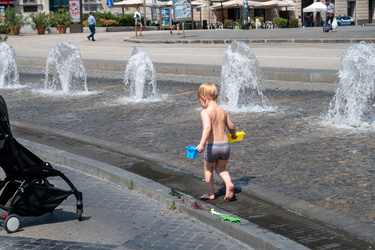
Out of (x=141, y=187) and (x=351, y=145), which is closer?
(x=141, y=187)

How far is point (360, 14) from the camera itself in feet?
218

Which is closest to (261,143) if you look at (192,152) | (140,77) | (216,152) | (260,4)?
(216,152)

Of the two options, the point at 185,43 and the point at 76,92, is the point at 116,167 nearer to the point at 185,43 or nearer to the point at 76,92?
the point at 76,92

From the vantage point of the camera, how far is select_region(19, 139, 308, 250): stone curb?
5.31 m

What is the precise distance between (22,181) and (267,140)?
441cm

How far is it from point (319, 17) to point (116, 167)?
61169 millimetres

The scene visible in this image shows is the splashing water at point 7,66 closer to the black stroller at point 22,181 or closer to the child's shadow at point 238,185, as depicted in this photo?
the child's shadow at point 238,185

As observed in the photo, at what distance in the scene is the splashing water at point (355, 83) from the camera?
1097cm

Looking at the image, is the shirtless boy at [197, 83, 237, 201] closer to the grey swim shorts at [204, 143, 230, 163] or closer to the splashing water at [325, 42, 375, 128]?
the grey swim shorts at [204, 143, 230, 163]

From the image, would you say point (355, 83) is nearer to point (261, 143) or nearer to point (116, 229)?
point (261, 143)

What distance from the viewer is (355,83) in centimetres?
1125

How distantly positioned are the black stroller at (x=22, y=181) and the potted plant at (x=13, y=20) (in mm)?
42484

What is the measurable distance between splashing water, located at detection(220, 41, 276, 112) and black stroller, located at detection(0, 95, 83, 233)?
7053 millimetres

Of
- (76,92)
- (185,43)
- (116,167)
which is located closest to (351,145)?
(116,167)
